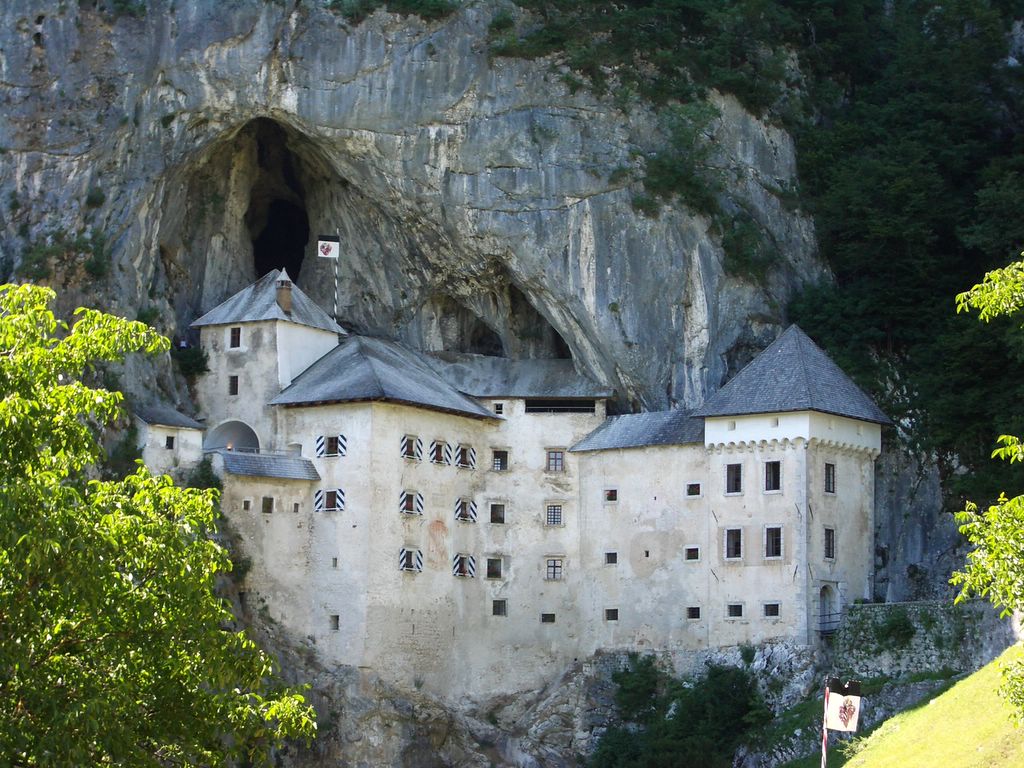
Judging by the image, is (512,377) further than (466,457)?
Yes

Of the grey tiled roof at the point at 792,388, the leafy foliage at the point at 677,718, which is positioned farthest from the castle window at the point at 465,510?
the grey tiled roof at the point at 792,388

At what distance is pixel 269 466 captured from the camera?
227ft

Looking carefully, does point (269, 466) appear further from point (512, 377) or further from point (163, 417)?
point (512, 377)

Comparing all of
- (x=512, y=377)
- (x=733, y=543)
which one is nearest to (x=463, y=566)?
(x=512, y=377)

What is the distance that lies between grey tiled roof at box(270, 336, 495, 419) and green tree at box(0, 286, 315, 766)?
3427 centimetres

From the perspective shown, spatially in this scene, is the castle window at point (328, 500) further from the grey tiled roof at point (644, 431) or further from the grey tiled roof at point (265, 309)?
the grey tiled roof at point (644, 431)

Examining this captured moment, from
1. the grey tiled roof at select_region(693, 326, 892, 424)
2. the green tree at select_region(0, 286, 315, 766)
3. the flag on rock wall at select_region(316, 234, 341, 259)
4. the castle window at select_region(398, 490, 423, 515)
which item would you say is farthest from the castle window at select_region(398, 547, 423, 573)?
the green tree at select_region(0, 286, 315, 766)

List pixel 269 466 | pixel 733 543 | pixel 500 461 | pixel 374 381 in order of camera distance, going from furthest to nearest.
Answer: pixel 500 461, pixel 374 381, pixel 269 466, pixel 733 543

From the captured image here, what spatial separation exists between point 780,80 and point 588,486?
805 inches

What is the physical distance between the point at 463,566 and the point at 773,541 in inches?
482

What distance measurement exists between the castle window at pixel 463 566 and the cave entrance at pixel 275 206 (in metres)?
15.9

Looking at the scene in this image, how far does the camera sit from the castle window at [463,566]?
71.5m

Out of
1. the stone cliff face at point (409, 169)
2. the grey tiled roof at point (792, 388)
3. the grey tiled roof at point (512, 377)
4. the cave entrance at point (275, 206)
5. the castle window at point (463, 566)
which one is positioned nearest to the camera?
the grey tiled roof at point (792, 388)

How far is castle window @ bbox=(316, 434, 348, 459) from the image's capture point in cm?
7012
